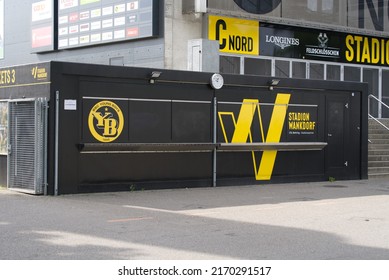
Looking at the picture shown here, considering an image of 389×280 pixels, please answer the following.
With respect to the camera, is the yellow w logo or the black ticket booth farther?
the yellow w logo

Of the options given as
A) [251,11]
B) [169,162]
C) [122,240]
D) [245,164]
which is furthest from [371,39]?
[122,240]

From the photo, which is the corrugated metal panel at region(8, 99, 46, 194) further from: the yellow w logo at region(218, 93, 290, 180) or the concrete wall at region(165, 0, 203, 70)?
the concrete wall at region(165, 0, 203, 70)

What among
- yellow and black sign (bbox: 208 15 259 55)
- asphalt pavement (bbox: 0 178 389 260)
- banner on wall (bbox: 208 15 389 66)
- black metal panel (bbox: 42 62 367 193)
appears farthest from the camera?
banner on wall (bbox: 208 15 389 66)

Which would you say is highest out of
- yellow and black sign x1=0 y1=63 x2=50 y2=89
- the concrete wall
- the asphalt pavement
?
the concrete wall

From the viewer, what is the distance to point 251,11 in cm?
2259

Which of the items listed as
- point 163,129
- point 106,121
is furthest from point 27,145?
point 163,129

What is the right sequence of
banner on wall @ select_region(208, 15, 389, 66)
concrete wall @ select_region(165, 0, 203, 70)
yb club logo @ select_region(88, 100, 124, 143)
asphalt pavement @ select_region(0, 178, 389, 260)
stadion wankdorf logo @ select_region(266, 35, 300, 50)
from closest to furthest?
asphalt pavement @ select_region(0, 178, 389, 260) → yb club logo @ select_region(88, 100, 124, 143) → concrete wall @ select_region(165, 0, 203, 70) → banner on wall @ select_region(208, 15, 389, 66) → stadion wankdorf logo @ select_region(266, 35, 300, 50)

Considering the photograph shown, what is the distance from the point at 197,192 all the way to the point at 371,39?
15.1 metres

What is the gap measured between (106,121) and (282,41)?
11.9 meters

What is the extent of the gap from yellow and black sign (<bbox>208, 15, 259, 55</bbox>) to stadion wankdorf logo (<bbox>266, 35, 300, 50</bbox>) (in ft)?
2.24

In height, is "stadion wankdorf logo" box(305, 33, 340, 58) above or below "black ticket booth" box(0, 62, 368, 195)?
above

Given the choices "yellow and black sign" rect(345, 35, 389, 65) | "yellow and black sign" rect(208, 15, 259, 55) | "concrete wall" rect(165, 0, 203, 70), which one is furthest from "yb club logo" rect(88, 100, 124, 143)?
"yellow and black sign" rect(345, 35, 389, 65)

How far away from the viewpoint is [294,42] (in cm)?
2491

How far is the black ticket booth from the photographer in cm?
1402
